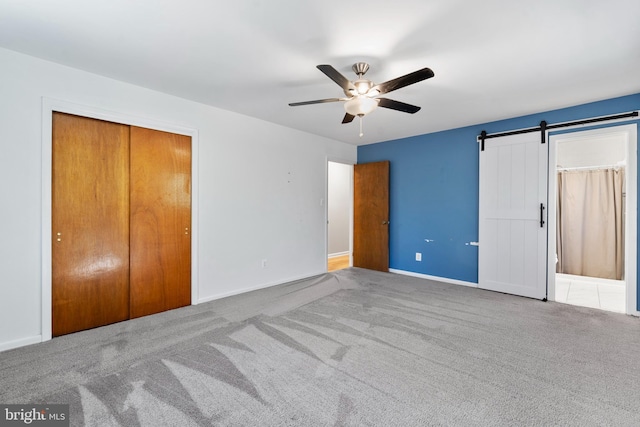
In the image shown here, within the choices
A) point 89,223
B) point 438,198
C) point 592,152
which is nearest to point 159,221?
point 89,223

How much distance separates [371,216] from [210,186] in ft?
10.1

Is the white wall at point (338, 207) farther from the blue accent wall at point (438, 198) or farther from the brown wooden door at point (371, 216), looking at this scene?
the blue accent wall at point (438, 198)

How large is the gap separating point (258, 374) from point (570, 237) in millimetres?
5843

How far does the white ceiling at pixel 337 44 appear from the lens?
1.83 meters

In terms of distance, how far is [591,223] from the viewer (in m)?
4.98

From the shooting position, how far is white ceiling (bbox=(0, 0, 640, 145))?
1834mm

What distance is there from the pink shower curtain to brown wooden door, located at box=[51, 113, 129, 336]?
6.76 metres

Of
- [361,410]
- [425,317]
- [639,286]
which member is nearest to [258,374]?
[361,410]

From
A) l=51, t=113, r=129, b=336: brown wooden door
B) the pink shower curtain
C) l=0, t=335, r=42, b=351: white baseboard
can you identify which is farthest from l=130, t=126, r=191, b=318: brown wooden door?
the pink shower curtain

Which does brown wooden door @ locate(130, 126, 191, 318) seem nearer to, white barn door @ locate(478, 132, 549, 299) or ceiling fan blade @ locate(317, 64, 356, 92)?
ceiling fan blade @ locate(317, 64, 356, 92)

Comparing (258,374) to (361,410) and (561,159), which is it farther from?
(561,159)

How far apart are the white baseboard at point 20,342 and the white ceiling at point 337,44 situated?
239 centimetres

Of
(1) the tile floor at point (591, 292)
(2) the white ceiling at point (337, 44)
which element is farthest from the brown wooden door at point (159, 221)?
(1) the tile floor at point (591, 292)

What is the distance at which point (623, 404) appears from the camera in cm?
174
